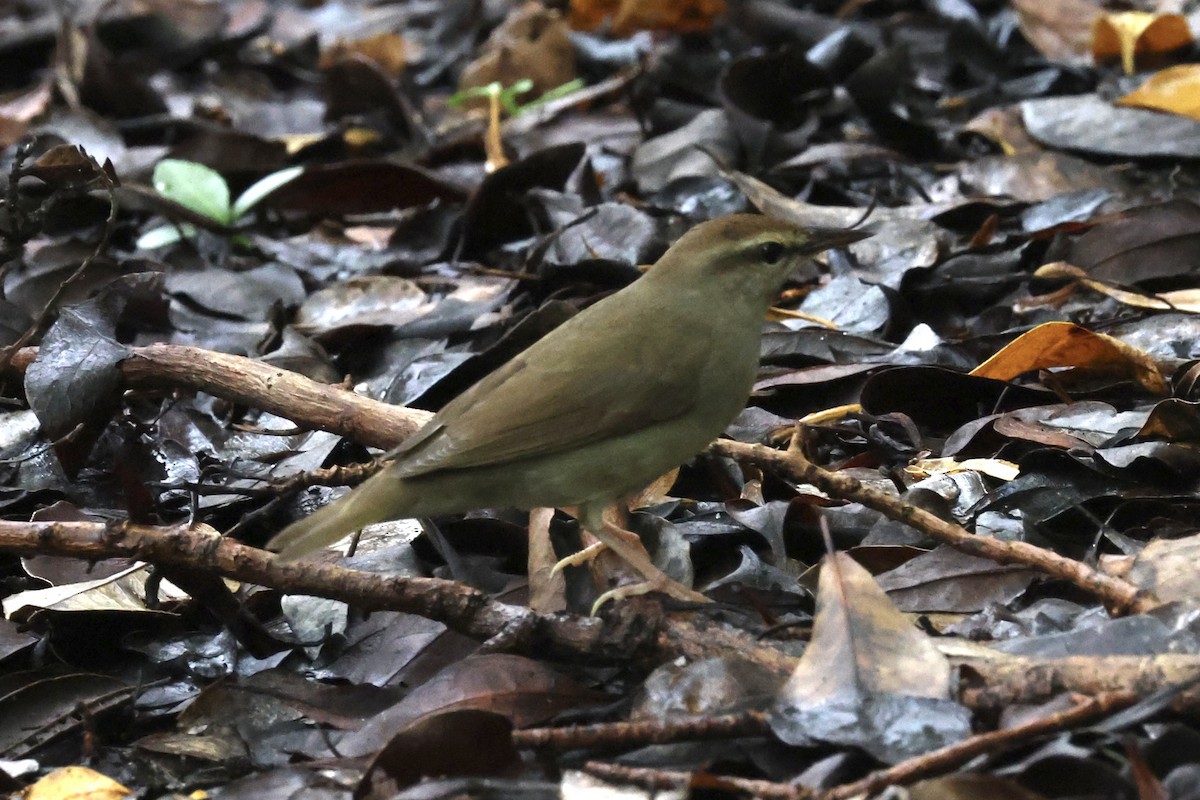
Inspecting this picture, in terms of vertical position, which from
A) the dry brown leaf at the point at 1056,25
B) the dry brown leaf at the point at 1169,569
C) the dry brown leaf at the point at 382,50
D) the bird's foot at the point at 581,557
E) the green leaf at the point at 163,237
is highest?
the dry brown leaf at the point at 1169,569

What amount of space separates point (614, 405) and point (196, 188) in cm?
344

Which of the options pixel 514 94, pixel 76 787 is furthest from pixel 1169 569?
pixel 514 94

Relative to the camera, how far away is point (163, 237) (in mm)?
6672

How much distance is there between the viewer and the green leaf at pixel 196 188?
21.6ft

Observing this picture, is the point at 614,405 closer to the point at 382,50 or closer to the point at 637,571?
the point at 637,571

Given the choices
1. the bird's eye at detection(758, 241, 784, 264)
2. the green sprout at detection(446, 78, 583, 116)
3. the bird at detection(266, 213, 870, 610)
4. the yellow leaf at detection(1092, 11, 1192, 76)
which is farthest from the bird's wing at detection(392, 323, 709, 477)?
the yellow leaf at detection(1092, 11, 1192, 76)

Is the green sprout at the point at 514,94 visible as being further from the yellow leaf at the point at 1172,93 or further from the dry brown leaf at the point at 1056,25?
the yellow leaf at the point at 1172,93

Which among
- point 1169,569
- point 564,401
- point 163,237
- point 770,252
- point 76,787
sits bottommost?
point 163,237

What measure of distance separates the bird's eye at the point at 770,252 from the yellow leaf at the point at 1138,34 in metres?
3.89

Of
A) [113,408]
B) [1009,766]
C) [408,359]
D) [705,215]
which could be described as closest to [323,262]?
[408,359]

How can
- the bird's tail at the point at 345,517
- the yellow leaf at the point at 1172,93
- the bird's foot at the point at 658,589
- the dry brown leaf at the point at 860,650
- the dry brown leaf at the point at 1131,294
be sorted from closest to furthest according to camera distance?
1. the dry brown leaf at the point at 860,650
2. the bird's tail at the point at 345,517
3. the bird's foot at the point at 658,589
4. the dry brown leaf at the point at 1131,294
5. the yellow leaf at the point at 1172,93

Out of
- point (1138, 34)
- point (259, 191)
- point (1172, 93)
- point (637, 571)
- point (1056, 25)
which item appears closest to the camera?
point (637, 571)

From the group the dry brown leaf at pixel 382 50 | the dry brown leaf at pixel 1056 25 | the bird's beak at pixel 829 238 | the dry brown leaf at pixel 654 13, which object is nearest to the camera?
the bird's beak at pixel 829 238

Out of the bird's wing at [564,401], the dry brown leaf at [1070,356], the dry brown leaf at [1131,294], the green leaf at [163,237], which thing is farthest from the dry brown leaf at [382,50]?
the dry brown leaf at [1070,356]
